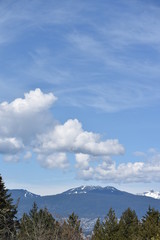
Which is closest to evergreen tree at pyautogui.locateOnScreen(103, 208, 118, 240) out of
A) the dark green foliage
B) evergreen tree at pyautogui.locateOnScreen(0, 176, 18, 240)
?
the dark green foliage

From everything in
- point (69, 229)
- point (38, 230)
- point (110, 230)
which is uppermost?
point (110, 230)

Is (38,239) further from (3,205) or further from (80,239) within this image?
(3,205)

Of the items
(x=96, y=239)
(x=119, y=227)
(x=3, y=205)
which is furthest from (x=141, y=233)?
(x=3, y=205)

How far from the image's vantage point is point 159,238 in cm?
1953

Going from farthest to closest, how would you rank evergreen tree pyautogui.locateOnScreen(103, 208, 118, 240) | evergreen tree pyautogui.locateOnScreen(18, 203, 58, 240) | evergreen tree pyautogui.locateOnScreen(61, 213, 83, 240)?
1. evergreen tree pyautogui.locateOnScreen(103, 208, 118, 240)
2. evergreen tree pyautogui.locateOnScreen(61, 213, 83, 240)
3. evergreen tree pyautogui.locateOnScreen(18, 203, 58, 240)

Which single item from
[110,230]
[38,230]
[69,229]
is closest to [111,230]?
[110,230]

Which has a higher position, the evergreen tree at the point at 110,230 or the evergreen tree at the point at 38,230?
the evergreen tree at the point at 110,230

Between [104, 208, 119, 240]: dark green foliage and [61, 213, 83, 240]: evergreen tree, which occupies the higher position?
[104, 208, 119, 240]: dark green foliage

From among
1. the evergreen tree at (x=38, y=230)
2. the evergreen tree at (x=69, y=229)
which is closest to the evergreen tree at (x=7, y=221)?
the evergreen tree at (x=38, y=230)

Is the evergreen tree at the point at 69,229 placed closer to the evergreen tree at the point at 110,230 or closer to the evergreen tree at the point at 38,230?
the evergreen tree at the point at 38,230

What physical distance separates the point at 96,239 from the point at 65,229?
76.5ft

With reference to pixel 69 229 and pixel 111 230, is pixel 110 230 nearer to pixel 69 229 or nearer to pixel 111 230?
pixel 111 230

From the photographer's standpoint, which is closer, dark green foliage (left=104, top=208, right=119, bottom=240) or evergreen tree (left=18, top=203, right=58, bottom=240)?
evergreen tree (left=18, top=203, right=58, bottom=240)

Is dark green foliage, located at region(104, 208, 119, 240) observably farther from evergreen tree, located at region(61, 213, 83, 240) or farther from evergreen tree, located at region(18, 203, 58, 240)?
evergreen tree, located at region(61, 213, 83, 240)
